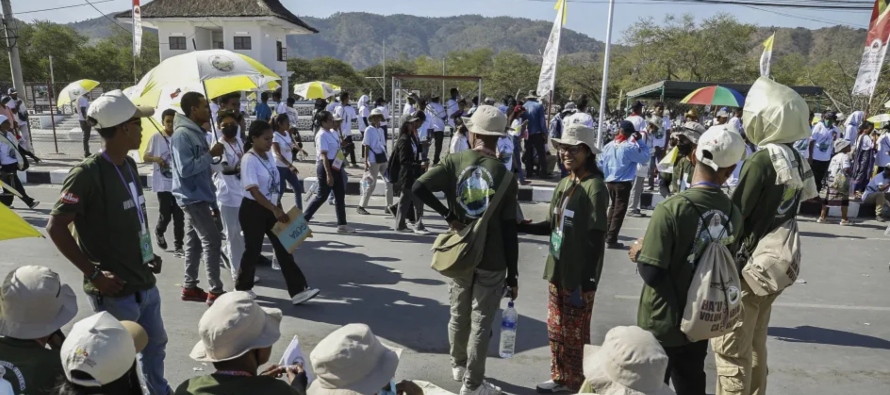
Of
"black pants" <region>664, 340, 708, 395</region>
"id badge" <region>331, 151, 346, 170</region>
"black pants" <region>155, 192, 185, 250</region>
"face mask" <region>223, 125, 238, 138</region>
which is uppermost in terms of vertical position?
"face mask" <region>223, 125, 238, 138</region>

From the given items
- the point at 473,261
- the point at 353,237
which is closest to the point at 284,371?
the point at 473,261

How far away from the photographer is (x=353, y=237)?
8.82 metres

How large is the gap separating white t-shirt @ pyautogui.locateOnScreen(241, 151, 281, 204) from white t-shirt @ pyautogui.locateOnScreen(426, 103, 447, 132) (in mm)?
8975

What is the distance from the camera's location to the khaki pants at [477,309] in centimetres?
411

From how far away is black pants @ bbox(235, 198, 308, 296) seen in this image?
5.73 metres

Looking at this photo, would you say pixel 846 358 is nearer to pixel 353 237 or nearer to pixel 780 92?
pixel 780 92

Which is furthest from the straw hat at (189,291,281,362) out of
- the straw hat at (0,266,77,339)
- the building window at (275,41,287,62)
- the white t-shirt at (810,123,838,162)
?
the building window at (275,41,287,62)

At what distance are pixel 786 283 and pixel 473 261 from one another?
1.77 m

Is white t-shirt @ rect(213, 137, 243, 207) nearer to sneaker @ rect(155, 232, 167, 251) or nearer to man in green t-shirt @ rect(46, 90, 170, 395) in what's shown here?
sneaker @ rect(155, 232, 167, 251)

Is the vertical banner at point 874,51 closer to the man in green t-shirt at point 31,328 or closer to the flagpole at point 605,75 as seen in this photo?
the flagpole at point 605,75

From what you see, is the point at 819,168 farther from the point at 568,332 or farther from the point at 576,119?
the point at 568,332

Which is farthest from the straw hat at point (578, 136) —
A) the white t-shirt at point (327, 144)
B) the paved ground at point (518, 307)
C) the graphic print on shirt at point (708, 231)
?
the white t-shirt at point (327, 144)

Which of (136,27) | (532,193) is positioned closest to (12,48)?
(136,27)

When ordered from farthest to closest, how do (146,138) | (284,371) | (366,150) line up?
(366,150), (146,138), (284,371)
